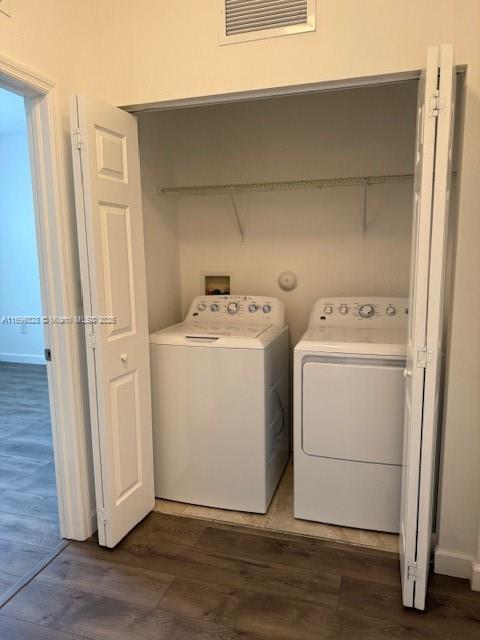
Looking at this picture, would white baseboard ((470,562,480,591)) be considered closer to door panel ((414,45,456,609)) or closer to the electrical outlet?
door panel ((414,45,456,609))

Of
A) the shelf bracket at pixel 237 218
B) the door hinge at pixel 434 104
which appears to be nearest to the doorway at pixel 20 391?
the shelf bracket at pixel 237 218

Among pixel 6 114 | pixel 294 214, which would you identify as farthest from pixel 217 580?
pixel 6 114

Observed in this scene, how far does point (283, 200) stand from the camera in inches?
115

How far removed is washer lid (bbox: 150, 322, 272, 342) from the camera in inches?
94.8

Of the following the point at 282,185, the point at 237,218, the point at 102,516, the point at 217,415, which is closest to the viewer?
the point at 102,516

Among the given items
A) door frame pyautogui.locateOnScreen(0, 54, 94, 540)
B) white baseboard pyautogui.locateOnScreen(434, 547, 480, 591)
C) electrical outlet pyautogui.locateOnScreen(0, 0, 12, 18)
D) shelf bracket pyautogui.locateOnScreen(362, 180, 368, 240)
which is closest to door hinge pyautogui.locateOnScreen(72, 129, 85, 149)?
door frame pyautogui.locateOnScreen(0, 54, 94, 540)

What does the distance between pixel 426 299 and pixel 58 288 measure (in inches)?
58.5

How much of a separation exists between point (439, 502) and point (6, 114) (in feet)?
15.3

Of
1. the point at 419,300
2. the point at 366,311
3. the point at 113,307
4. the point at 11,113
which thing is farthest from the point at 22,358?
the point at 419,300

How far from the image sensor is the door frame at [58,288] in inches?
72.9

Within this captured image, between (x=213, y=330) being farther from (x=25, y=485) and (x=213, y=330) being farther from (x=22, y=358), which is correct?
(x=22, y=358)

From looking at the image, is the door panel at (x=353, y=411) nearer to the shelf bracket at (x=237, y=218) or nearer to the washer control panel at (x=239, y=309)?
the washer control panel at (x=239, y=309)

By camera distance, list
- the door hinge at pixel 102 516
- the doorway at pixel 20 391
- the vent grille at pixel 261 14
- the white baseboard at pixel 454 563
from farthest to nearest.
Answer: the doorway at pixel 20 391 < the door hinge at pixel 102 516 < the white baseboard at pixel 454 563 < the vent grille at pixel 261 14

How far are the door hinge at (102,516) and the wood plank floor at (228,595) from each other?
0.49ft
